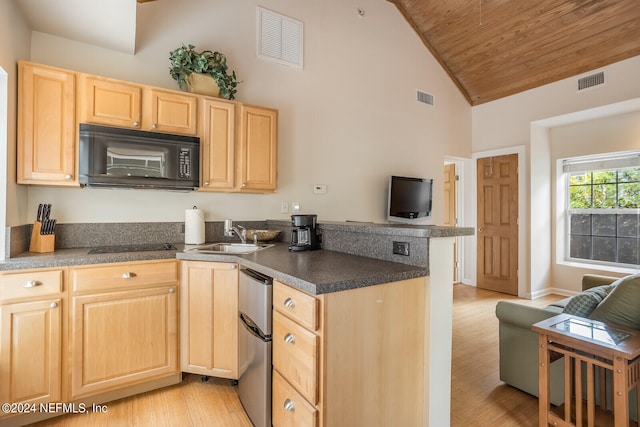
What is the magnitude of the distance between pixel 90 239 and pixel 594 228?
606 centimetres

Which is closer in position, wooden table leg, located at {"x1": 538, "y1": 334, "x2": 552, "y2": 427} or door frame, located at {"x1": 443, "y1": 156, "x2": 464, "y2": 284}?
wooden table leg, located at {"x1": 538, "y1": 334, "x2": 552, "y2": 427}

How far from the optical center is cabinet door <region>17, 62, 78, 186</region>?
2.03m

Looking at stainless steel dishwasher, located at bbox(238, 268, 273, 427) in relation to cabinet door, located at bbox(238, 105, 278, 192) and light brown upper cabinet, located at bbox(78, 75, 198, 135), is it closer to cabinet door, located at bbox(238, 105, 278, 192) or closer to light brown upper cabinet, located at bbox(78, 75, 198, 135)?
cabinet door, located at bbox(238, 105, 278, 192)

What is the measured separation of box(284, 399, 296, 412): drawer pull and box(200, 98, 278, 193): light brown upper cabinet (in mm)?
1777

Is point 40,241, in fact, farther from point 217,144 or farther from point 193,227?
point 217,144

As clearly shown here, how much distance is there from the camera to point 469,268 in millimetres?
5461

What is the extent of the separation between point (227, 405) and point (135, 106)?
222 cm

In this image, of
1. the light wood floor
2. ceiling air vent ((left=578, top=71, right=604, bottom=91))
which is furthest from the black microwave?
ceiling air vent ((left=578, top=71, right=604, bottom=91))

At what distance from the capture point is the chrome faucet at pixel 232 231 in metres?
2.87

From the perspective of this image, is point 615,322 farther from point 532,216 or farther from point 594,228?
point 594,228

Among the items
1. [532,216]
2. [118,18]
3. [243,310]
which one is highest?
[118,18]

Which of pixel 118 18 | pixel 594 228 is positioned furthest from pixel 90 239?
pixel 594 228

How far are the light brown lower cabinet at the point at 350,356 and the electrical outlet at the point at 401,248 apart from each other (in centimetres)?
18

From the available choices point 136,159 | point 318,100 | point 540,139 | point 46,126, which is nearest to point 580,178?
point 540,139
